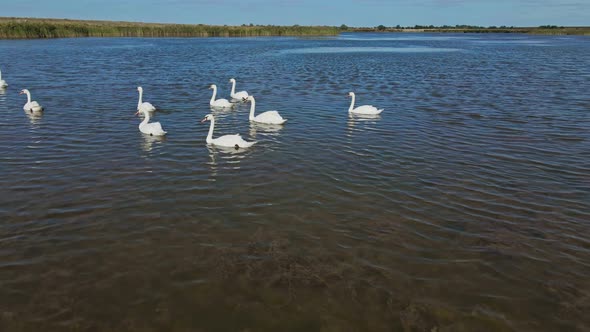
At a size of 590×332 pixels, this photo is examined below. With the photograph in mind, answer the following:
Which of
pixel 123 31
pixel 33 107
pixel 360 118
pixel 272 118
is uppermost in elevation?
pixel 123 31

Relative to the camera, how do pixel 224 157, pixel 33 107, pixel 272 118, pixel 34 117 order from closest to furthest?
pixel 224 157 → pixel 272 118 → pixel 34 117 → pixel 33 107

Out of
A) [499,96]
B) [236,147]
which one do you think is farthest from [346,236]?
[499,96]

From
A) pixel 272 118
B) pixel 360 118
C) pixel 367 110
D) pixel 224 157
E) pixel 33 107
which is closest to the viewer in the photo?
pixel 224 157

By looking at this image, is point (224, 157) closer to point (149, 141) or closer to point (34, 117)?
point (149, 141)

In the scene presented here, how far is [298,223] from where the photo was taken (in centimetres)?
844

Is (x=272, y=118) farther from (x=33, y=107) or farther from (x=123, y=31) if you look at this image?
(x=123, y=31)

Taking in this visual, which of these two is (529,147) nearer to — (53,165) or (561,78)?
(53,165)

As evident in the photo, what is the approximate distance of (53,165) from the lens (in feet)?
37.6

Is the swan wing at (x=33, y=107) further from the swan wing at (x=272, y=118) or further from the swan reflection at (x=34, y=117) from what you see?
the swan wing at (x=272, y=118)

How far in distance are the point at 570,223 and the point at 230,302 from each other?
22.9ft

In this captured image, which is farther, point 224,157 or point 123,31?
point 123,31

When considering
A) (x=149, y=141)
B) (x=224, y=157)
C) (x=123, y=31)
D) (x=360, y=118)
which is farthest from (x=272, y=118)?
(x=123, y=31)

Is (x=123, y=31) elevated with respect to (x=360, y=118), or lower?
elevated

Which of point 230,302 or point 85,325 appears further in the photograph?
point 230,302
